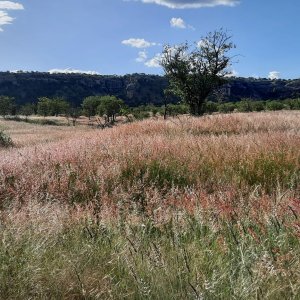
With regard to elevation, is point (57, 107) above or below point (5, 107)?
below

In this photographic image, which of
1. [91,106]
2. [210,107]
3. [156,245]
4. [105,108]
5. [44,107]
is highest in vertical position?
[156,245]

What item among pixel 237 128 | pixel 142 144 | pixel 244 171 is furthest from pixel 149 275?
pixel 237 128

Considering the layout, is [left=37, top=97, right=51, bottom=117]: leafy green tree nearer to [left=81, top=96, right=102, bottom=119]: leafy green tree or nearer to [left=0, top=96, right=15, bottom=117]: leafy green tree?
[left=0, top=96, right=15, bottom=117]: leafy green tree

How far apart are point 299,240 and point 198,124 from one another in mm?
12192

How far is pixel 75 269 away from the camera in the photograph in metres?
3.17

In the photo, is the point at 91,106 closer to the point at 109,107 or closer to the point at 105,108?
the point at 105,108

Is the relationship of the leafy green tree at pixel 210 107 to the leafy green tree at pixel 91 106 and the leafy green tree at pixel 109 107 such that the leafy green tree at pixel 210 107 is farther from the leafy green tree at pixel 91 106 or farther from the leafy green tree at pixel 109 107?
the leafy green tree at pixel 91 106

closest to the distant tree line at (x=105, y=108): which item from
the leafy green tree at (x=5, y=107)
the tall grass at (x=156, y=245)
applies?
the leafy green tree at (x=5, y=107)

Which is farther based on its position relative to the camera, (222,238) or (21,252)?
(222,238)

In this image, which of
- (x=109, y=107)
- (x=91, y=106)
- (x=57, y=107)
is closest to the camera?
(x=109, y=107)

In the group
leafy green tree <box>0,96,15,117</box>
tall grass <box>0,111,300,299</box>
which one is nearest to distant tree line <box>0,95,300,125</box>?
leafy green tree <box>0,96,15,117</box>

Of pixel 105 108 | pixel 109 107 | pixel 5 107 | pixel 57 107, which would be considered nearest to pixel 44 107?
pixel 57 107

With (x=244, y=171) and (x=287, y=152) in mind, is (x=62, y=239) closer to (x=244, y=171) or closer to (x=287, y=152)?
(x=244, y=171)

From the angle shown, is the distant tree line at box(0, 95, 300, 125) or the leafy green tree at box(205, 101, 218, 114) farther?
the distant tree line at box(0, 95, 300, 125)
